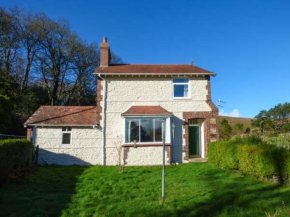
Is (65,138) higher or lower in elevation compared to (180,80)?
lower

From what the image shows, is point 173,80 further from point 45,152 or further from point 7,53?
point 7,53

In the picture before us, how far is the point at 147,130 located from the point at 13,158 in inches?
286

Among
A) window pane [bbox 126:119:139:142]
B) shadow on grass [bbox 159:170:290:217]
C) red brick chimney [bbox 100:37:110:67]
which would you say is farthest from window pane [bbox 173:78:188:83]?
shadow on grass [bbox 159:170:290:217]

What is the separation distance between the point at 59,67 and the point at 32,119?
16688 mm

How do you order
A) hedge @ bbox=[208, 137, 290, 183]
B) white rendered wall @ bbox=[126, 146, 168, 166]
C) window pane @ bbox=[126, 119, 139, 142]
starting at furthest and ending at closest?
window pane @ bbox=[126, 119, 139, 142], white rendered wall @ bbox=[126, 146, 168, 166], hedge @ bbox=[208, 137, 290, 183]

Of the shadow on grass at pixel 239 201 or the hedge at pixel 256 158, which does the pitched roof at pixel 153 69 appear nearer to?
the hedge at pixel 256 158

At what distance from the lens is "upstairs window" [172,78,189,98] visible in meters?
14.8

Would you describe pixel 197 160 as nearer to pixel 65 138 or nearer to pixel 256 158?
pixel 256 158

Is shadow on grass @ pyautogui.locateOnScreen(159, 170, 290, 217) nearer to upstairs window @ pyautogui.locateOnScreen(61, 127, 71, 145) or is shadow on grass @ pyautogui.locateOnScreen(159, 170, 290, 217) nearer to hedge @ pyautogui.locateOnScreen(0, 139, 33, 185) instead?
hedge @ pyautogui.locateOnScreen(0, 139, 33, 185)

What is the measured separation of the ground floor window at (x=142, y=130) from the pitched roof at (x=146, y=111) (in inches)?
16.4

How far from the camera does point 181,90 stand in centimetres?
1484

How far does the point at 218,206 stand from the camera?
5219mm

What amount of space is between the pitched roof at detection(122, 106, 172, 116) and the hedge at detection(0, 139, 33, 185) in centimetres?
562

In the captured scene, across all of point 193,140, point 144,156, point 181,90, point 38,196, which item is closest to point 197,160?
point 193,140
